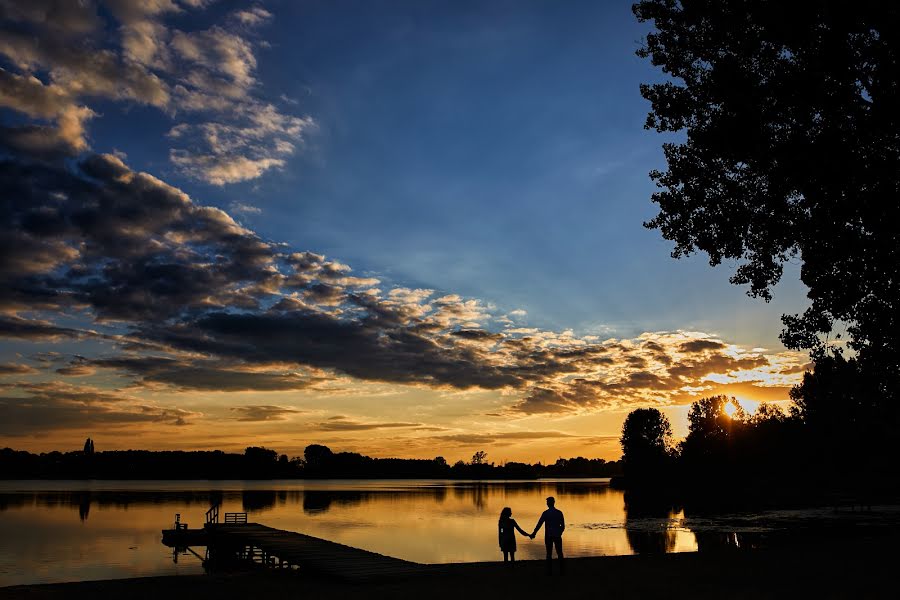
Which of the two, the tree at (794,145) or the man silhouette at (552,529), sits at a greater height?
the tree at (794,145)

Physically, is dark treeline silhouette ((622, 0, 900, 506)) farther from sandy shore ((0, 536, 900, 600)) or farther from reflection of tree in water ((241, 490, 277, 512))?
reflection of tree in water ((241, 490, 277, 512))

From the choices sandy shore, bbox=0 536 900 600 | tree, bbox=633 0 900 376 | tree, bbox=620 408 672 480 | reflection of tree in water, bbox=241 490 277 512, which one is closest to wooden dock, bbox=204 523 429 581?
sandy shore, bbox=0 536 900 600

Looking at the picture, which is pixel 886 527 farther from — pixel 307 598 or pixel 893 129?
pixel 307 598

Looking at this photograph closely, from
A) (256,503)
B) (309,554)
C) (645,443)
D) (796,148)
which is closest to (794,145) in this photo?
(796,148)

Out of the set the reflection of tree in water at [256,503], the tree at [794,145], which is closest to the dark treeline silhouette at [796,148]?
the tree at [794,145]

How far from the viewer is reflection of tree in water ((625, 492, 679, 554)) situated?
4969 cm

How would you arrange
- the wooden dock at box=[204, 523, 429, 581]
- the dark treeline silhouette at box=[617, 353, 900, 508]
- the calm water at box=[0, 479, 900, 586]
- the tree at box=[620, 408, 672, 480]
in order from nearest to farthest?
the wooden dock at box=[204, 523, 429, 581], the calm water at box=[0, 479, 900, 586], the dark treeline silhouette at box=[617, 353, 900, 508], the tree at box=[620, 408, 672, 480]

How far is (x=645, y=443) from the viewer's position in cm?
17025

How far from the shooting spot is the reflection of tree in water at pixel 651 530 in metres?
49.7

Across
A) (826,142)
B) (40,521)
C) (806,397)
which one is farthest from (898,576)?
(806,397)

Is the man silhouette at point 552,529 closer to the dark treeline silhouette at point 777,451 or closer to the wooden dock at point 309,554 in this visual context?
the wooden dock at point 309,554

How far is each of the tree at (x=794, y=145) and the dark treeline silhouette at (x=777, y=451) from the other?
225 feet

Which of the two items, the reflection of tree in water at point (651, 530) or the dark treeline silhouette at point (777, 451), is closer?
the reflection of tree in water at point (651, 530)

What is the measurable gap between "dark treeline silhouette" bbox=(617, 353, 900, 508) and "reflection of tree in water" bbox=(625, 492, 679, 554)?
12.6 metres
